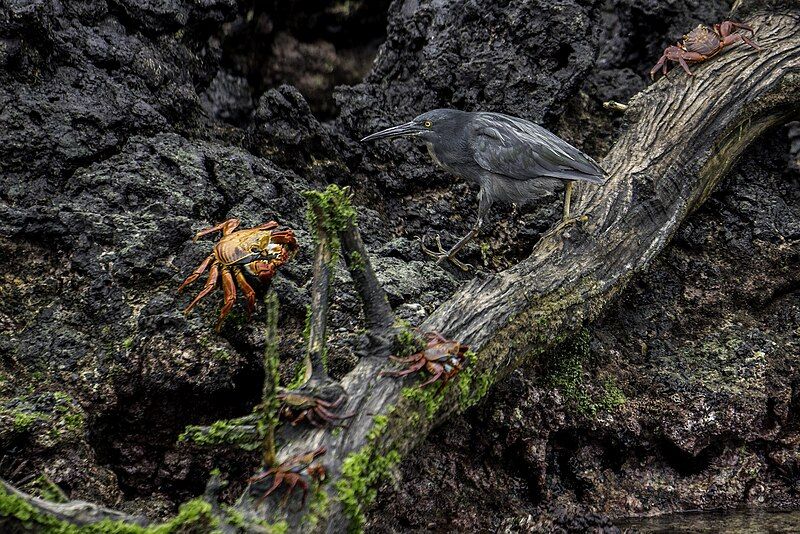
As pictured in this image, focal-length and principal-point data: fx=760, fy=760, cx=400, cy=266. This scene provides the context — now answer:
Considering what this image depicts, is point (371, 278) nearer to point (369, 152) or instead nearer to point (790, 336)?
point (369, 152)

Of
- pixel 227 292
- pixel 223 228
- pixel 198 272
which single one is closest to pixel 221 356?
pixel 227 292

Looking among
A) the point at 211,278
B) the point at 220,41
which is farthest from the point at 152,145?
the point at 220,41

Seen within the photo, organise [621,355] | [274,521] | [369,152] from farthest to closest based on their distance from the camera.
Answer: [369,152] < [621,355] < [274,521]

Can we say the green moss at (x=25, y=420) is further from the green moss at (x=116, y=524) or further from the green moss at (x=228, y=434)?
the green moss at (x=116, y=524)

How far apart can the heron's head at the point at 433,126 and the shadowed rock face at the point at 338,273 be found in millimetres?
649

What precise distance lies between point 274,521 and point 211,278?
5.25 feet

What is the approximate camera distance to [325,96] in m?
7.87

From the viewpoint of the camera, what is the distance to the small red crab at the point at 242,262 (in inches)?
160

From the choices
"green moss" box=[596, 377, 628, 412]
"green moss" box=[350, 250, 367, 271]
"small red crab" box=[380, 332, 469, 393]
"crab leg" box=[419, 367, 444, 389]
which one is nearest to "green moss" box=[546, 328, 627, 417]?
"green moss" box=[596, 377, 628, 412]

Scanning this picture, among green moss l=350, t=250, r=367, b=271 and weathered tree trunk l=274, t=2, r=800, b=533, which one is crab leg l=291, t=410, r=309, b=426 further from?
green moss l=350, t=250, r=367, b=271

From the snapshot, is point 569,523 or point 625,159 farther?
point 625,159

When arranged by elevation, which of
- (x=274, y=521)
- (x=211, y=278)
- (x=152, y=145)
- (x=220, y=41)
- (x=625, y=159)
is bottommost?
(x=274, y=521)

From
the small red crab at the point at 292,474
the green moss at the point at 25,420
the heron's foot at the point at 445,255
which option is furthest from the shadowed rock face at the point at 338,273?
the small red crab at the point at 292,474

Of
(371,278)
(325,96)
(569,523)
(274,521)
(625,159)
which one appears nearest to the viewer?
(274,521)
